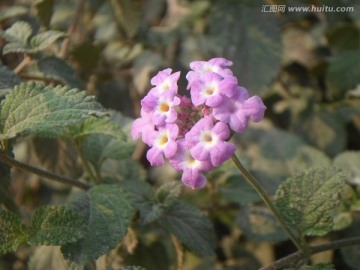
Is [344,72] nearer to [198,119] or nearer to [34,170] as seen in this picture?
[198,119]

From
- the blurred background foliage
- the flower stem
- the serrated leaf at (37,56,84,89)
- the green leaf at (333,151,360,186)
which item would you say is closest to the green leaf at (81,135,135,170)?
the blurred background foliage

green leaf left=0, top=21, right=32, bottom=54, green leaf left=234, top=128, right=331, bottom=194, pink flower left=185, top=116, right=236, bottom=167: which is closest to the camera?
pink flower left=185, top=116, right=236, bottom=167

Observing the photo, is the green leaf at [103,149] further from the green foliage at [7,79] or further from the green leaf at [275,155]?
the green leaf at [275,155]

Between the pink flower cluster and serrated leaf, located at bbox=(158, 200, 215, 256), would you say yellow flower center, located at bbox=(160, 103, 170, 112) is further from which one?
serrated leaf, located at bbox=(158, 200, 215, 256)

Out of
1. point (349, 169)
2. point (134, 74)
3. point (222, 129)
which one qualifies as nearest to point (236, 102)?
point (222, 129)

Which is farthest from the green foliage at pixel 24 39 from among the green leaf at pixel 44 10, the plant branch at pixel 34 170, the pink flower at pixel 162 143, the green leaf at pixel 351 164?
the green leaf at pixel 351 164

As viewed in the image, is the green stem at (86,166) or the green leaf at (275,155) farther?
the green leaf at (275,155)
